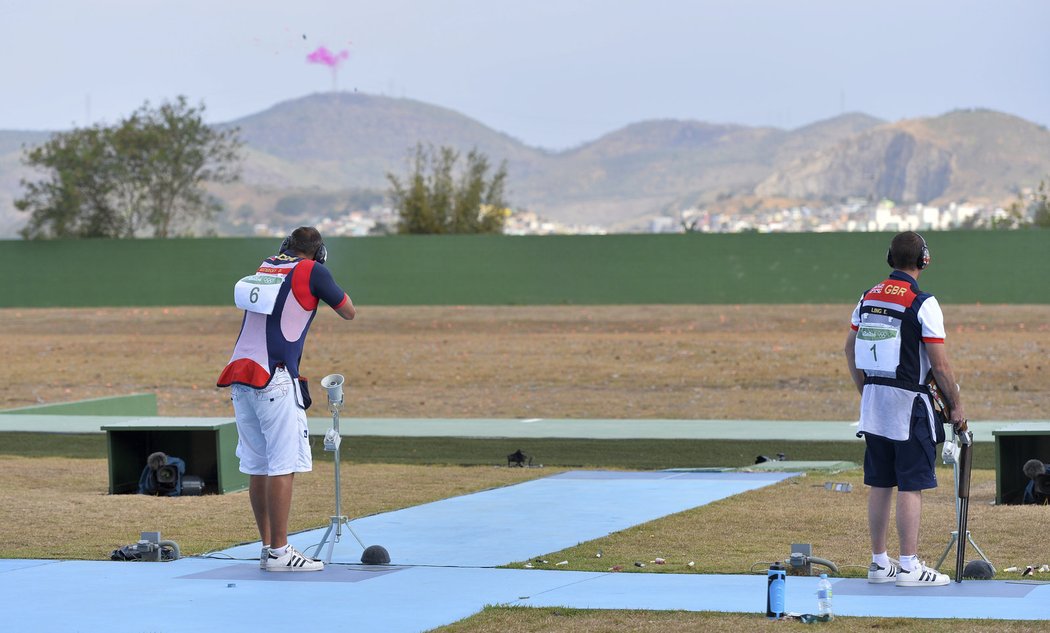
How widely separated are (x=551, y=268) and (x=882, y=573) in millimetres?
35241

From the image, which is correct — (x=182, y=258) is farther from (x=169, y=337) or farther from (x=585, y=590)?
(x=585, y=590)

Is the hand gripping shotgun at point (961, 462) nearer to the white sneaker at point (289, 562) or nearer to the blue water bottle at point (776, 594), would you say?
the blue water bottle at point (776, 594)

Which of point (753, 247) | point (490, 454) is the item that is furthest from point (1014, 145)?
point (490, 454)

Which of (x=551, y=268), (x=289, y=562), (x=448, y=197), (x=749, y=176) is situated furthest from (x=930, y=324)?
(x=749, y=176)

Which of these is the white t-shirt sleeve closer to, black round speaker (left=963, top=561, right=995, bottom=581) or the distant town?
black round speaker (left=963, top=561, right=995, bottom=581)

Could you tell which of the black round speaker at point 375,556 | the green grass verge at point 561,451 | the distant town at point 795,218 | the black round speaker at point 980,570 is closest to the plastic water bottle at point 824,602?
the black round speaker at point 980,570

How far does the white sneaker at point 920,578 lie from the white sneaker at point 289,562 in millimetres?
2763

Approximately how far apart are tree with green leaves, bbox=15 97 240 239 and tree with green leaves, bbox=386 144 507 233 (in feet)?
32.1

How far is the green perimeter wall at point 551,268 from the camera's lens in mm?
39562

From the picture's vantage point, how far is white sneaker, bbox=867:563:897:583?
6910mm

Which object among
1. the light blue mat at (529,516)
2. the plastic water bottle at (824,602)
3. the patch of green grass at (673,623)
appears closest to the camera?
the patch of green grass at (673,623)

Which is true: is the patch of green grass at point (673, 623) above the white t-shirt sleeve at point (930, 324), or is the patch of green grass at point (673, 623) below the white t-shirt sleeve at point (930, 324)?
below

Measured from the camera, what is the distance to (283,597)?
6832mm

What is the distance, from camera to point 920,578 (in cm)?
680
